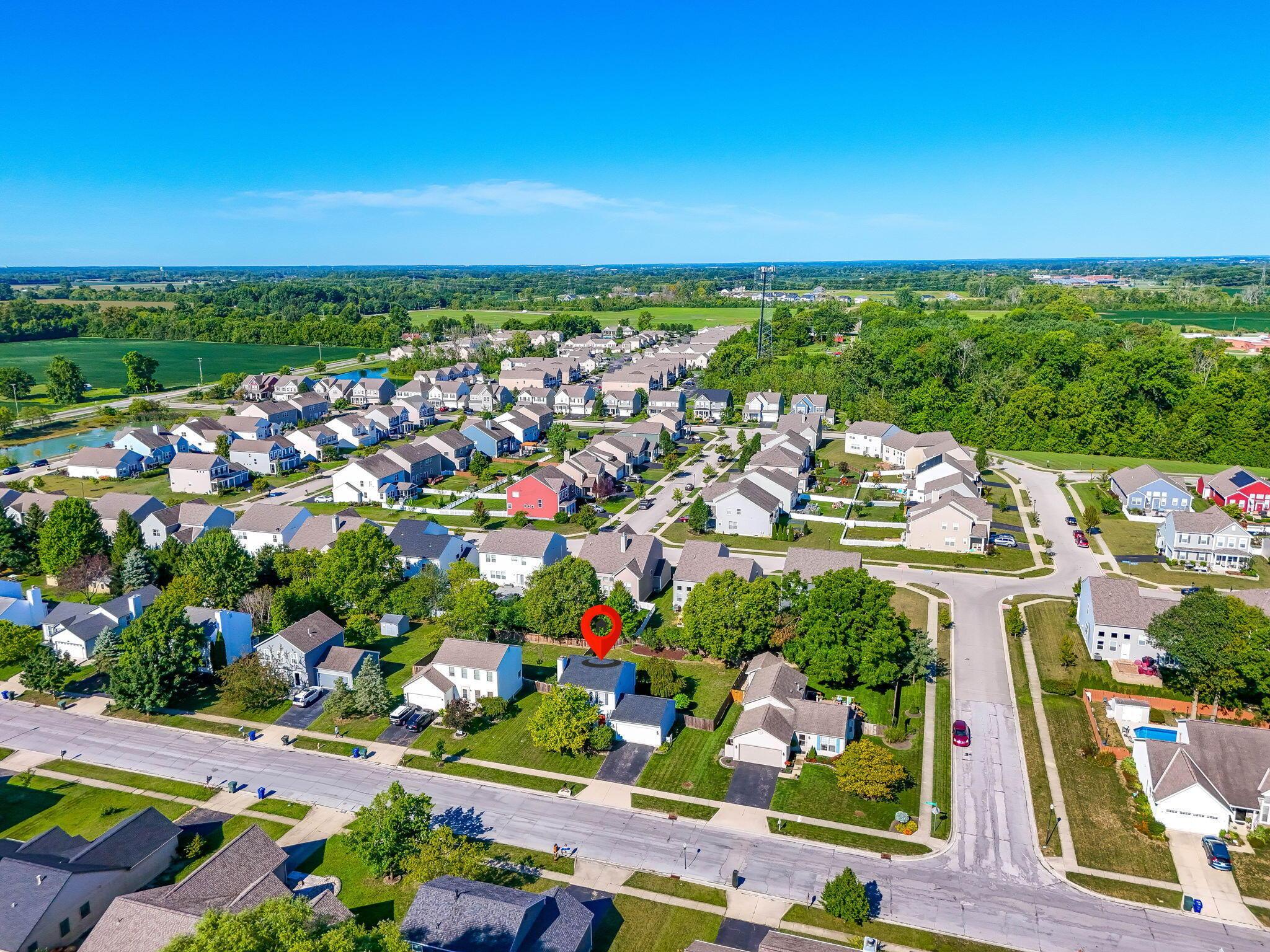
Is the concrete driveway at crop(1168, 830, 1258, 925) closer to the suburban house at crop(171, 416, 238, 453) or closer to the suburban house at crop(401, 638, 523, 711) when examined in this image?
the suburban house at crop(401, 638, 523, 711)

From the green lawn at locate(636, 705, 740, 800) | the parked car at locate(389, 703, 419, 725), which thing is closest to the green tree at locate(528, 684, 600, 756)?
the green lawn at locate(636, 705, 740, 800)

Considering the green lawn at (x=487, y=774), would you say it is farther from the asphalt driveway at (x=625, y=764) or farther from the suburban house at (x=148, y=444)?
the suburban house at (x=148, y=444)

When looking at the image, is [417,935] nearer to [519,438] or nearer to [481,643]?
[481,643]

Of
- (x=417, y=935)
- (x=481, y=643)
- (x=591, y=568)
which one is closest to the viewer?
(x=417, y=935)

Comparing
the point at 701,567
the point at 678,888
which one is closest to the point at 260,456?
the point at 701,567

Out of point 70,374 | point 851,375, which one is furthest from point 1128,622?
point 70,374
